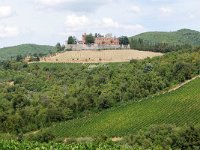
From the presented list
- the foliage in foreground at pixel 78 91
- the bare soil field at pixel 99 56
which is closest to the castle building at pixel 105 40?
the bare soil field at pixel 99 56

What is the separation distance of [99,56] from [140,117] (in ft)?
244

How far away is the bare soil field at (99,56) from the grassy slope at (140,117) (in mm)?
59461

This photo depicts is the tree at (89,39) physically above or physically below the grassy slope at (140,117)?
above

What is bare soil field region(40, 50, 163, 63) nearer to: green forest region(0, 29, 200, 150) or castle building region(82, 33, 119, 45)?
castle building region(82, 33, 119, 45)

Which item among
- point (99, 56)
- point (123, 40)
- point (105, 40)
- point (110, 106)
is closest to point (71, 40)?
point (105, 40)

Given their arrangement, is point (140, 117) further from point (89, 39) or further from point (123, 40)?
point (123, 40)

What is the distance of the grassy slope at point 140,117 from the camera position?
2677 inches

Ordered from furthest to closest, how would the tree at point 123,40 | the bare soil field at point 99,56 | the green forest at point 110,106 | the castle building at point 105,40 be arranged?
the tree at point 123,40 < the castle building at point 105,40 < the bare soil field at point 99,56 < the green forest at point 110,106

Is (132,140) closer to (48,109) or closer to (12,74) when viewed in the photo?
(48,109)

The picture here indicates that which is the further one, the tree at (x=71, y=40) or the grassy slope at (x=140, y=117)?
the tree at (x=71, y=40)

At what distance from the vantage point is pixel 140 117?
2798 inches

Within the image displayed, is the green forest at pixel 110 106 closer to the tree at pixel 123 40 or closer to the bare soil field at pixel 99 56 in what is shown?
the bare soil field at pixel 99 56

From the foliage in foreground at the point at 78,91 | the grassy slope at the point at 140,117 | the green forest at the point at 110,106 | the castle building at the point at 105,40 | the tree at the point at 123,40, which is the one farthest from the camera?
the tree at the point at 123,40

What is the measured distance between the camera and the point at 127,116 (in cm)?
7269
